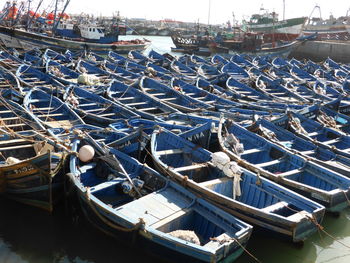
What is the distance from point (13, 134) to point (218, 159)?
697cm

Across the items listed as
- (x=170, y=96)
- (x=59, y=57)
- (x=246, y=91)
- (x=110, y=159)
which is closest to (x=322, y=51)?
(x=246, y=91)

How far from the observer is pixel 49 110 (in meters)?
15.3

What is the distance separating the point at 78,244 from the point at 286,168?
7.43 metres

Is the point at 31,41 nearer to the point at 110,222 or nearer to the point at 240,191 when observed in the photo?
the point at 110,222

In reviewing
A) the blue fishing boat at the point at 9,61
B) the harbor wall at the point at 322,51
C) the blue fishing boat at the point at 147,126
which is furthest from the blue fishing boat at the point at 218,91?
the harbor wall at the point at 322,51

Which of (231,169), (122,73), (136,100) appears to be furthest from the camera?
(122,73)

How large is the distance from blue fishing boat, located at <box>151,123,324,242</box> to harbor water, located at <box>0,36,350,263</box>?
2.52 feet

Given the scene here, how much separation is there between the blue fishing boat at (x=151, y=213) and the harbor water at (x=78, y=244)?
614 millimetres

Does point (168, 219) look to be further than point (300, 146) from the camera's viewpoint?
No

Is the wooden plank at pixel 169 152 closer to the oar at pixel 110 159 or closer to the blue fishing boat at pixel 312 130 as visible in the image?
the oar at pixel 110 159

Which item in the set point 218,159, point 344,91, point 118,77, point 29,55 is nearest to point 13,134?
point 218,159

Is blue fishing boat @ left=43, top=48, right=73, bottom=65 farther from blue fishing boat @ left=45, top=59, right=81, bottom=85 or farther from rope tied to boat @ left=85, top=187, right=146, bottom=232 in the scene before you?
rope tied to boat @ left=85, top=187, right=146, bottom=232

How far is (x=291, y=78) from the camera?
93.9ft

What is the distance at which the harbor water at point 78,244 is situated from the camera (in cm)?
902
